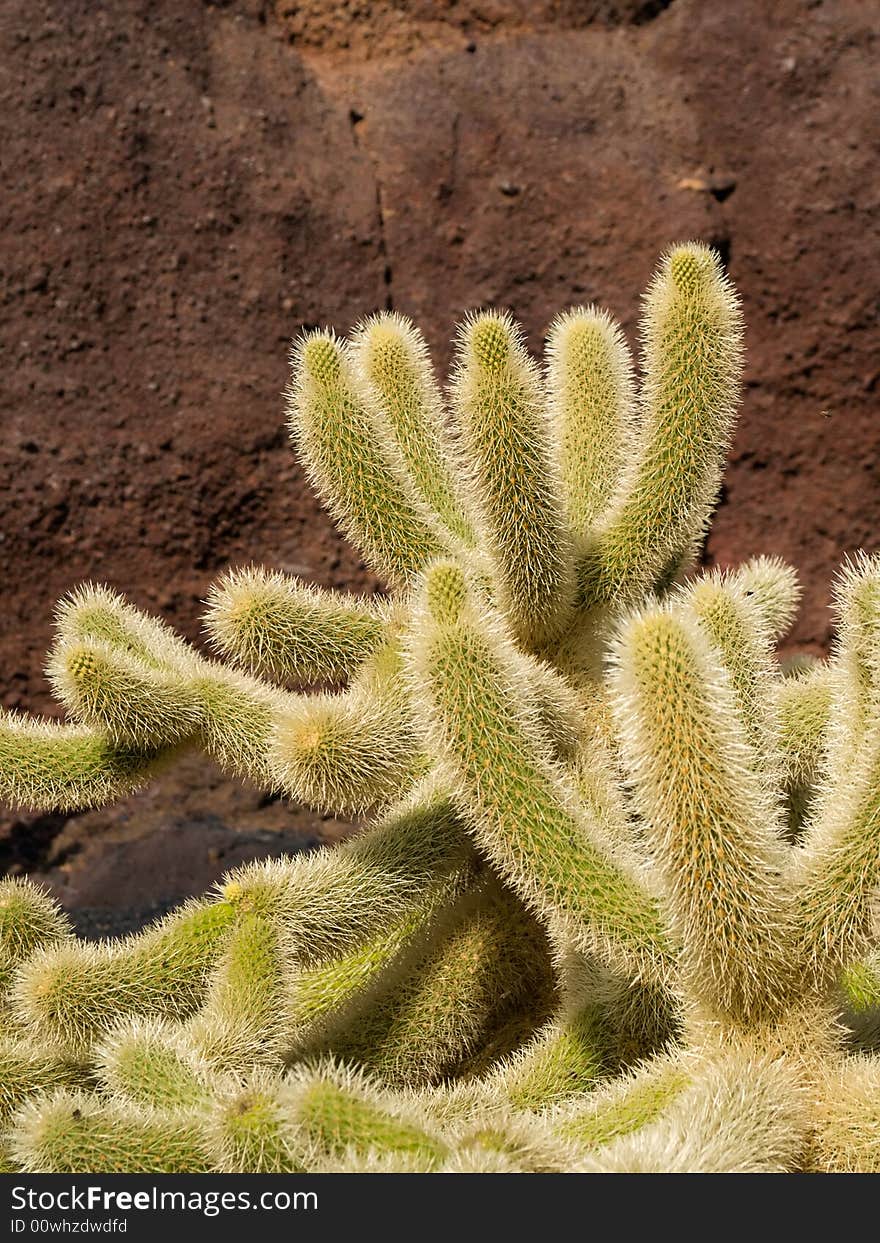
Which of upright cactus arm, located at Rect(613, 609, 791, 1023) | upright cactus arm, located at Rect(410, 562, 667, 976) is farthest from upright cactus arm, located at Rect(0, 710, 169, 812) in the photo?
upright cactus arm, located at Rect(613, 609, 791, 1023)

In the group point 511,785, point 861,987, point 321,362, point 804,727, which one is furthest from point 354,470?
point 861,987

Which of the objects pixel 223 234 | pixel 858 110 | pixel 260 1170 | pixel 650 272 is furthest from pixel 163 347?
pixel 260 1170

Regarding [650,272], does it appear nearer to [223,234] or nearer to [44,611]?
[223,234]

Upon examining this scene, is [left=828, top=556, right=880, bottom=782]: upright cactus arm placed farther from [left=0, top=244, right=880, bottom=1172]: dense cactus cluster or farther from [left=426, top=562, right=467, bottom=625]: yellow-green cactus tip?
[left=426, top=562, right=467, bottom=625]: yellow-green cactus tip

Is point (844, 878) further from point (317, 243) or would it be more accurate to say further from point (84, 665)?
point (317, 243)

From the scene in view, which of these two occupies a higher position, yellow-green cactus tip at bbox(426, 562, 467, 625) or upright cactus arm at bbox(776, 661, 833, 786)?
yellow-green cactus tip at bbox(426, 562, 467, 625)

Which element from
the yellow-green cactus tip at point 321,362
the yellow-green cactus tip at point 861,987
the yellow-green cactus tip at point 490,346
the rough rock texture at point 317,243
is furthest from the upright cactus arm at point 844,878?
the rough rock texture at point 317,243
